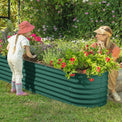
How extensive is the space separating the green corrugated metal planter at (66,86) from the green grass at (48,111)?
4.3 inches

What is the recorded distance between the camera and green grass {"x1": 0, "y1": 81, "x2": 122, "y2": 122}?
3164 mm

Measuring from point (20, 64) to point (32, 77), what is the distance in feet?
1.28

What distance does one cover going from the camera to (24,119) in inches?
124

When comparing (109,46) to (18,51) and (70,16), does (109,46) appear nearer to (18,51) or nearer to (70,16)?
(18,51)

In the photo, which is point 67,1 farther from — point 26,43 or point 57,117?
point 57,117

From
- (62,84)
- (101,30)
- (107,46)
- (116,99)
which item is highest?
(101,30)

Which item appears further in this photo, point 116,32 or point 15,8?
point 15,8

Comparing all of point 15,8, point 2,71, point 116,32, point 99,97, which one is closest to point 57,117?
point 99,97

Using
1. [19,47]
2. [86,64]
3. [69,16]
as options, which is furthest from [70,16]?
[86,64]

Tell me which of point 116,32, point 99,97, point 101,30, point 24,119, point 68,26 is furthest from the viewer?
point 68,26

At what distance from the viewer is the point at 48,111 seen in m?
3.41

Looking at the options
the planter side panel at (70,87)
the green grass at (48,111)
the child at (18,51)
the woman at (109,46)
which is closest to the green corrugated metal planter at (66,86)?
the planter side panel at (70,87)

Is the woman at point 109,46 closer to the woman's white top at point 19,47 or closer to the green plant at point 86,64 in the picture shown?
the green plant at point 86,64

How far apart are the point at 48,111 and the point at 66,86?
0.51m
